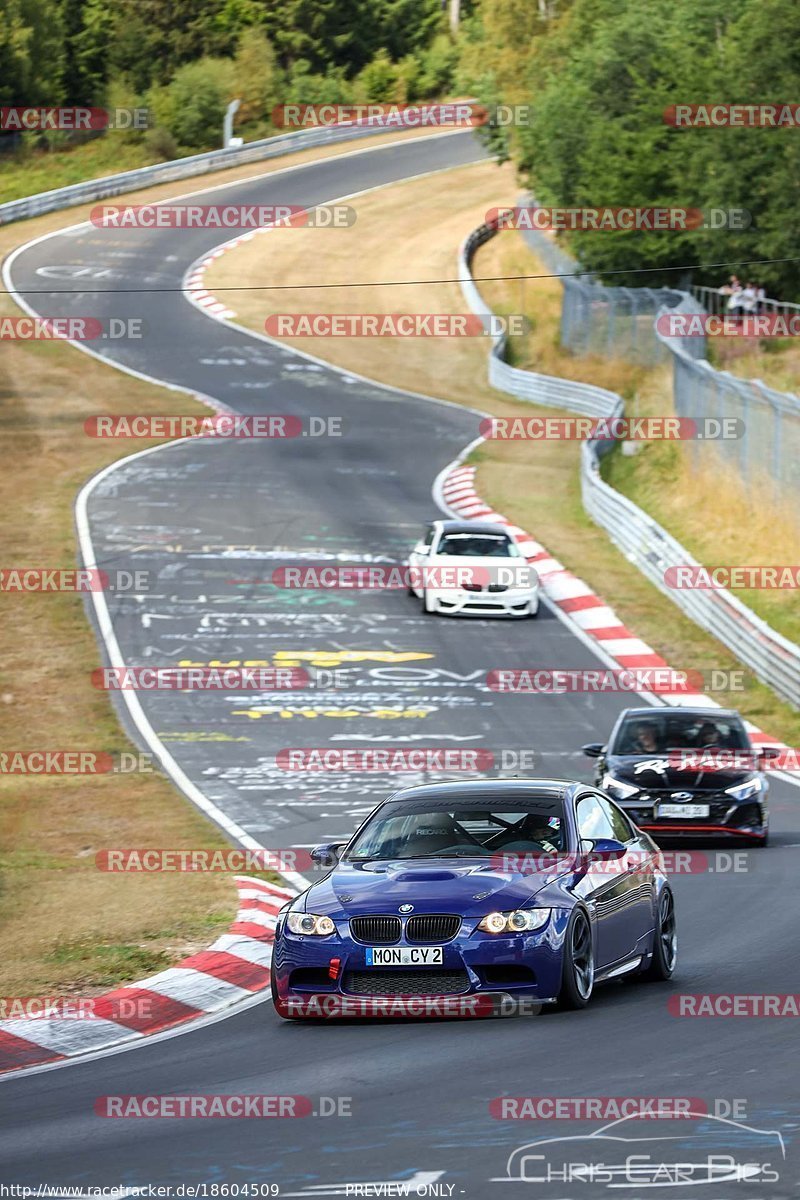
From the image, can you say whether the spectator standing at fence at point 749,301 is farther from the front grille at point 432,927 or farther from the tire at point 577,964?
the front grille at point 432,927

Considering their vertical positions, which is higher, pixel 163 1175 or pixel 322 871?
pixel 163 1175

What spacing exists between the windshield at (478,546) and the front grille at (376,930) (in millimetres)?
22282

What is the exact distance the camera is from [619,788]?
18984 mm

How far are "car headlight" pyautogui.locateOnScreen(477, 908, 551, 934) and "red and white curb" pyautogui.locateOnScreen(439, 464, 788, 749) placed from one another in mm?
14815

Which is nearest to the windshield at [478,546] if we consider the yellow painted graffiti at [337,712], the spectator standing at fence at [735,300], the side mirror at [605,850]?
the yellow painted graffiti at [337,712]

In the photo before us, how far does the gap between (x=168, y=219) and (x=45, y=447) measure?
106 ft

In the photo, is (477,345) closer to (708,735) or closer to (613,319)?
(613,319)

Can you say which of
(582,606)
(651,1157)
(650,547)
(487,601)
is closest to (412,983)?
(651,1157)

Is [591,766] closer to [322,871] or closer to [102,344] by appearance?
[322,871]

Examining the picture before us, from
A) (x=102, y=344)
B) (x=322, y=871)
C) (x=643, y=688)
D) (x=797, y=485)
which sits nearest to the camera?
(x=322, y=871)

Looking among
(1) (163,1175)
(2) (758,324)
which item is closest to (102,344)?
(2) (758,324)

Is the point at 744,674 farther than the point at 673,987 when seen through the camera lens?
Yes

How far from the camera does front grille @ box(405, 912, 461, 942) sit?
1030cm

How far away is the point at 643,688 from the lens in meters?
27.9
